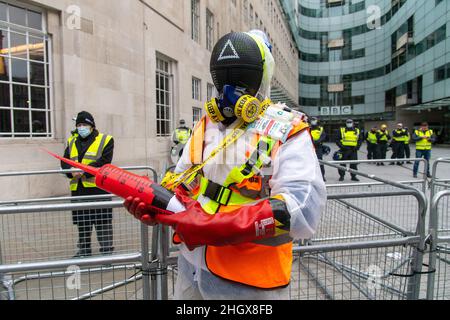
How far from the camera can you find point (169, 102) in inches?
468

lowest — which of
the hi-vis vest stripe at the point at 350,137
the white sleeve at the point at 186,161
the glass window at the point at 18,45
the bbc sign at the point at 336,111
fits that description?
the white sleeve at the point at 186,161

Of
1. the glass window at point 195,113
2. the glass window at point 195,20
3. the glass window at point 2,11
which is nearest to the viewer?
the glass window at point 2,11

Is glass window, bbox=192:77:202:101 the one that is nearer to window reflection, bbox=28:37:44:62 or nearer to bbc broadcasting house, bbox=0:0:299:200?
bbc broadcasting house, bbox=0:0:299:200

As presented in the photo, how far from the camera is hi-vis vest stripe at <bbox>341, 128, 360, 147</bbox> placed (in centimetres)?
1025

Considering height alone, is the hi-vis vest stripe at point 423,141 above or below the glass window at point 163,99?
below

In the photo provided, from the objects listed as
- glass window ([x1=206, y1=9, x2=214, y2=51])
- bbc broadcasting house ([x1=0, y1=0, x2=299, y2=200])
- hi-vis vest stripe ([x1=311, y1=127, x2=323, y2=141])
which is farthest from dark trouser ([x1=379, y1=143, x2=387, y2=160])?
glass window ([x1=206, y1=9, x2=214, y2=51])

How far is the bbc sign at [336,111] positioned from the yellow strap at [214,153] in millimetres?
50610

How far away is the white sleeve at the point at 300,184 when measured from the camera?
4.03 ft

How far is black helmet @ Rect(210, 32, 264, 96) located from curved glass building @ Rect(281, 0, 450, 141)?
1253 inches

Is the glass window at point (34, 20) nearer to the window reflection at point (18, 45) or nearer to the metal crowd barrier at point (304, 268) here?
the window reflection at point (18, 45)

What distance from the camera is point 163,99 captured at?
455 inches

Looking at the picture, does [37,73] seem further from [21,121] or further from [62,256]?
[62,256]

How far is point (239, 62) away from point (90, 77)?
23.5ft

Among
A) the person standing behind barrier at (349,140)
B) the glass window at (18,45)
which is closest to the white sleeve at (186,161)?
the glass window at (18,45)
